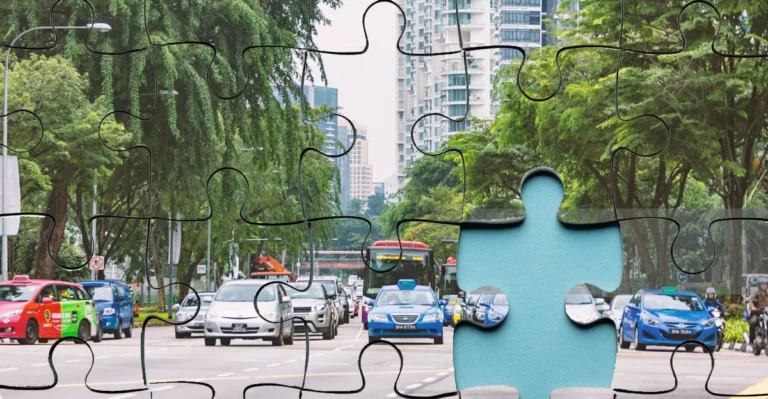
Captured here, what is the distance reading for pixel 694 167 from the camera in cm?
2161

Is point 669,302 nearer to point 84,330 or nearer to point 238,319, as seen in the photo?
point 238,319

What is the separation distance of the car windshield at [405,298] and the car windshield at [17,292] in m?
5.07

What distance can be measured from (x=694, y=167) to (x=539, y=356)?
17604 mm

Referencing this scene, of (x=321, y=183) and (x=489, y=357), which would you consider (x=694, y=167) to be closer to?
(x=321, y=183)

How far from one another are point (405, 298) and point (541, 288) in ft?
57.1

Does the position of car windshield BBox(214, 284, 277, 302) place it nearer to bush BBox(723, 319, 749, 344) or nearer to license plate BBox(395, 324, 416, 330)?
license plate BBox(395, 324, 416, 330)

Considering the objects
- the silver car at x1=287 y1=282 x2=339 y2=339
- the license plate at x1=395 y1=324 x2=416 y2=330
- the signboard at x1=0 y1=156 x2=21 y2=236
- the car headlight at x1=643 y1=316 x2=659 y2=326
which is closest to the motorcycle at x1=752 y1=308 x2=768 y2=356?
the car headlight at x1=643 y1=316 x2=659 y2=326

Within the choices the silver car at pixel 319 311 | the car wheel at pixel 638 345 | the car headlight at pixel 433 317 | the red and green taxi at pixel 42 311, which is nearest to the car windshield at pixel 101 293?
the red and green taxi at pixel 42 311

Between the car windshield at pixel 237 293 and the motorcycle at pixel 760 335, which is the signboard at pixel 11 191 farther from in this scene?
the motorcycle at pixel 760 335

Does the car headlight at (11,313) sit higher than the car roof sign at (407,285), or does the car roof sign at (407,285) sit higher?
the car roof sign at (407,285)

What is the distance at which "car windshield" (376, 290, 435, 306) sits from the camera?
2144cm

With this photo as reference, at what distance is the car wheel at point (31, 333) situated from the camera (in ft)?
64.3

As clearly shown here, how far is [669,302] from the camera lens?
58.4 feet

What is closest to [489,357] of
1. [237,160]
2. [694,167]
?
[237,160]
